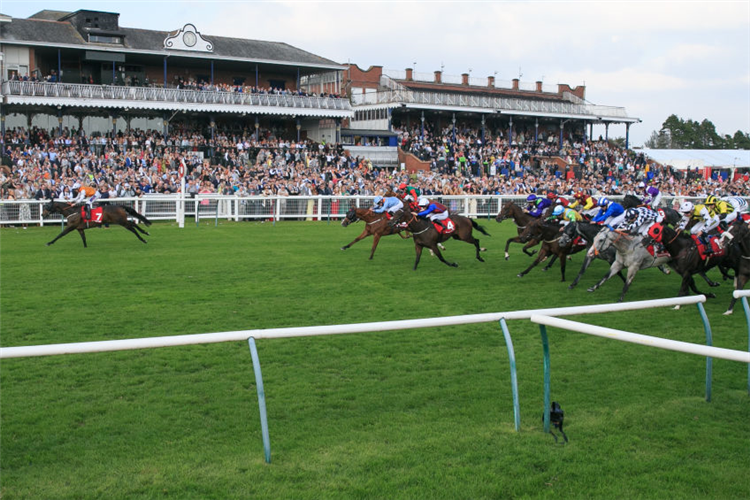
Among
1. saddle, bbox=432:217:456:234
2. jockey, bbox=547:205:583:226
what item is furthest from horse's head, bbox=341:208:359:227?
jockey, bbox=547:205:583:226

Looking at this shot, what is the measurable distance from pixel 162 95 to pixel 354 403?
30.8m

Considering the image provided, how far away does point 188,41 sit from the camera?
36312 mm

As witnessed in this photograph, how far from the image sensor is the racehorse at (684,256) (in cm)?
995

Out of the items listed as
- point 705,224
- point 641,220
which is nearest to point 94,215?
point 641,220

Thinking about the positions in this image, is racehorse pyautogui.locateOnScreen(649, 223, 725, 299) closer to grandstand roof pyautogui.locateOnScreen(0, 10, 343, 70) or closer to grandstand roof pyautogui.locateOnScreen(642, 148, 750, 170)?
grandstand roof pyautogui.locateOnScreen(0, 10, 343, 70)

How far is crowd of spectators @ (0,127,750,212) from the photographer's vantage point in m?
26.3

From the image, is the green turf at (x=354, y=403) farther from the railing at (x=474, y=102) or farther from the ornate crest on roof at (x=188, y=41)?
the railing at (x=474, y=102)

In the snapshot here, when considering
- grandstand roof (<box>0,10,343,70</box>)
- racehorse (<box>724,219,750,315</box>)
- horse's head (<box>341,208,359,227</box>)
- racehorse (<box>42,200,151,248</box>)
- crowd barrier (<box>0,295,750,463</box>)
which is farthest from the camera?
grandstand roof (<box>0,10,343,70</box>)

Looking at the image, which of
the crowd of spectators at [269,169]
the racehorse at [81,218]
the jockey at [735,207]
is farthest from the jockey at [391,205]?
the crowd of spectators at [269,169]

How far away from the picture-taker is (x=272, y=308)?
9742 mm

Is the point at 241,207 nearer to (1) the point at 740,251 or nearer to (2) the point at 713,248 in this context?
(2) the point at 713,248

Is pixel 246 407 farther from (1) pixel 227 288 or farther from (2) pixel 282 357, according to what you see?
(1) pixel 227 288

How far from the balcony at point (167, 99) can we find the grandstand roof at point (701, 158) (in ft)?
74.0

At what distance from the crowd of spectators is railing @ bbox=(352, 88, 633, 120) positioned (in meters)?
2.03
